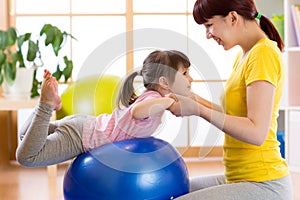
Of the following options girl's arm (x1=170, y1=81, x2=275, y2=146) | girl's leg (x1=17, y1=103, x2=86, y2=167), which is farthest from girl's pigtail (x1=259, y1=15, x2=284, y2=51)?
girl's leg (x1=17, y1=103, x2=86, y2=167)

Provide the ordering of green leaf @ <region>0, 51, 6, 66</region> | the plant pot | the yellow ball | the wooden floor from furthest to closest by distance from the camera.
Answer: the plant pot < green leaf @ <region>0, 51, 6, 66</region> < the wooden floor < the yellow ball

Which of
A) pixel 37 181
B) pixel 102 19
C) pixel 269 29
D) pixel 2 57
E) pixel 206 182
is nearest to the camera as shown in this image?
pixel 269 29

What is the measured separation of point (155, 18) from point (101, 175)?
109 inches

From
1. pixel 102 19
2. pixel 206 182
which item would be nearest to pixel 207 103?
pixel 206 182

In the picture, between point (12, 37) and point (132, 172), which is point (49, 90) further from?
point (12, 37)

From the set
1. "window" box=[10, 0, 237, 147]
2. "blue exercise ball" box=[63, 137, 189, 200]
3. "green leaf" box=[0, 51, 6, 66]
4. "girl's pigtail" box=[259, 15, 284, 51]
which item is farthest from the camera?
"window" box=[10, 0, 237, 147]

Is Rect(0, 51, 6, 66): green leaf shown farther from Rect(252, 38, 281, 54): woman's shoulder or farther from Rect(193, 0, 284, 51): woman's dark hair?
A: Rect(252, 38, 281, 54): woman's shoulder

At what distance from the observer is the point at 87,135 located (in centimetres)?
202

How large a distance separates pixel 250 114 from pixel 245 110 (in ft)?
0.33

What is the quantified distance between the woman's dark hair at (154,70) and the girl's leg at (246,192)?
36cm

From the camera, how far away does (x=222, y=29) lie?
6.15 ft

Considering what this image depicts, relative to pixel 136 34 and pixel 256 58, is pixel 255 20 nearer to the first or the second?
pixel 256 58

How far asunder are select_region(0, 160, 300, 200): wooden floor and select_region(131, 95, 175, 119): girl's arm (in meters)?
1.15

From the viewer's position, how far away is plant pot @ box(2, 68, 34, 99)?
3.84 metres
